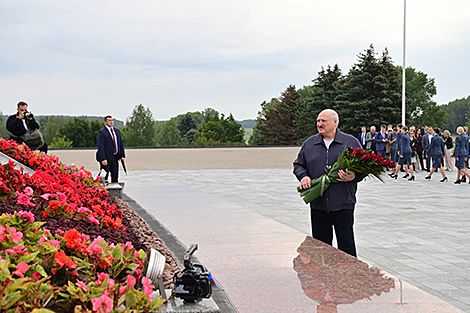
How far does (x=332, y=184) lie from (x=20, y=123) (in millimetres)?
7640

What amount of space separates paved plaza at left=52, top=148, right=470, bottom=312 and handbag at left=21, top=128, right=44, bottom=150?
2200 millimetres

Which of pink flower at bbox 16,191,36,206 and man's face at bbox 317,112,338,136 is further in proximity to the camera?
man's face at bbox 317,112,338,136

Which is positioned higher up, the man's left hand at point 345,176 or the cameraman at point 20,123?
the cameraman at point 20,123

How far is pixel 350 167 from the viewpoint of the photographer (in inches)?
197

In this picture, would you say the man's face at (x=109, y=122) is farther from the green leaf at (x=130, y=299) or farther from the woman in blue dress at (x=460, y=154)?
the woman in blue dress at (x=460, y=154)

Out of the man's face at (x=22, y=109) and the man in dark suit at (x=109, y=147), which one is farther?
the man in dark suit at (x=109, y=147)

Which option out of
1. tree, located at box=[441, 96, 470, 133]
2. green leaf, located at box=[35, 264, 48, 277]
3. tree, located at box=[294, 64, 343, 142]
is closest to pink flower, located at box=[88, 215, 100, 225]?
green leaf, located at box=[35, 264, 48, 277]

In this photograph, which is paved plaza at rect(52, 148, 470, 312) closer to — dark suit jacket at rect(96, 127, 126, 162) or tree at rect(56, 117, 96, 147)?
dark suit jacket at rect(96, 127, 126, 162)

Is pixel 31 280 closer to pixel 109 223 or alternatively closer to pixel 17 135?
pixel 109 223

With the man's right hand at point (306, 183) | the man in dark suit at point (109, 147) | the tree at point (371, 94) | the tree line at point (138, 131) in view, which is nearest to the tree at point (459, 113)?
the tree line at point (138, 131)

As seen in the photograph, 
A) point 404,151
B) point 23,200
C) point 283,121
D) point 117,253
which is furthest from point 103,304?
point 283,121

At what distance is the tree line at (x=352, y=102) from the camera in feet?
168

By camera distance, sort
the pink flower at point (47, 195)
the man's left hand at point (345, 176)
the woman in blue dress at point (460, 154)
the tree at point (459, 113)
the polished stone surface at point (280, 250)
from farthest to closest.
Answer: the tree at point (459, 113) < the woman in blue dress at point (460, 154) < the man's left hand at point (345, 176) < the pink flower at point (47, 195) < the polished stone surface at point (280, 250)

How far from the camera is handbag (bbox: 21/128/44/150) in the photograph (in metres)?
11.0
